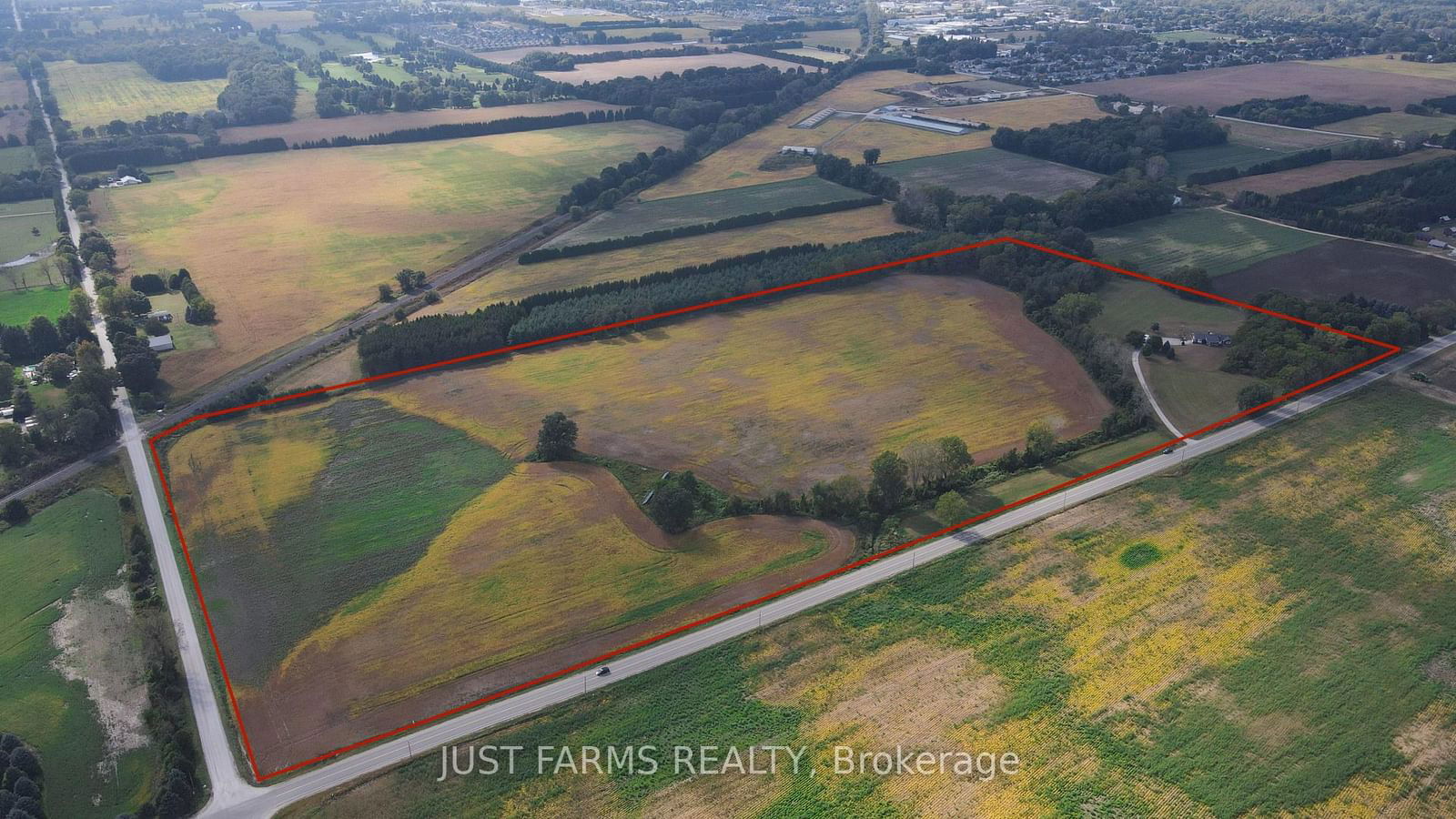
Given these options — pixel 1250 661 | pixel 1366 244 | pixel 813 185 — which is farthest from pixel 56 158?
pixel 1366 244

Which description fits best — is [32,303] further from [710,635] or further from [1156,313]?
[1156,313]

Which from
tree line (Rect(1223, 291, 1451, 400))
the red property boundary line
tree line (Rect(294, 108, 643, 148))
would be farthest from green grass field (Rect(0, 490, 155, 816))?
tree line (Rect(294, 108, 643, 148))

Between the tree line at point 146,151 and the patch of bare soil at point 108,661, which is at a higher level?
the tree line at point 146,151

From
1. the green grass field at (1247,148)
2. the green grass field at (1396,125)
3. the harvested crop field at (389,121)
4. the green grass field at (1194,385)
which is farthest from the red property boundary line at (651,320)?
the harvested crop field at (389,121)

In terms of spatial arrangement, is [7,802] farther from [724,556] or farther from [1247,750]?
[1247,750]

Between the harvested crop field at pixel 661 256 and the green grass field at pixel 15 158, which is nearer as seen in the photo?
the harvested crop field at pixel 661 256

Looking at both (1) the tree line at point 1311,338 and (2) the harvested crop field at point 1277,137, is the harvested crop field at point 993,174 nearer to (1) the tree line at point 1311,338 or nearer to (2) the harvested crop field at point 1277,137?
(2) the harvested crop field at point 1277,137
